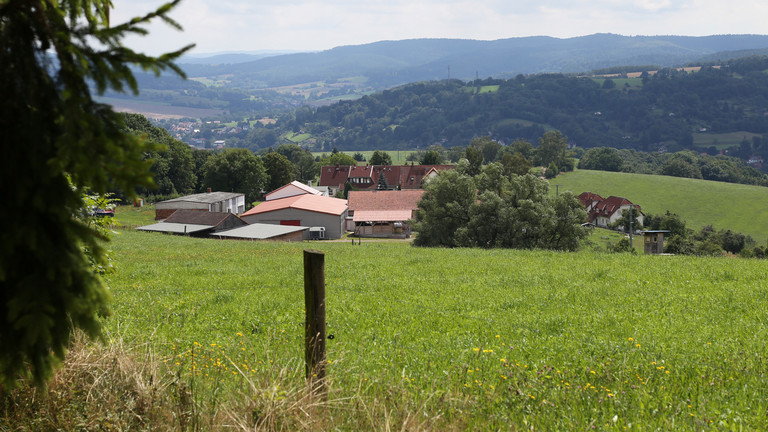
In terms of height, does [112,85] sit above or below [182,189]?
above

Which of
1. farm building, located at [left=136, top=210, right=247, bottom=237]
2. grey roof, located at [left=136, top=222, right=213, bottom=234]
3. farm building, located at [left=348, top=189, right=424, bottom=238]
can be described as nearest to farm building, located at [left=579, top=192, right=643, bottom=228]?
farm building, located at [left=348, top=189, right=424, bottom=238]

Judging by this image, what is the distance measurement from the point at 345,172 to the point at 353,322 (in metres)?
115

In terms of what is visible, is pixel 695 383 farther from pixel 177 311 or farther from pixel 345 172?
pixel 345 172

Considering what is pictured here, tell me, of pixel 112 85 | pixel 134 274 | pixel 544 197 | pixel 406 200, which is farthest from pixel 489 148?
pixel 112 85

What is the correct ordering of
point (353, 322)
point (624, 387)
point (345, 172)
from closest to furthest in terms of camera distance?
point (624, 387)
point (353, 322)
point (345, 172)

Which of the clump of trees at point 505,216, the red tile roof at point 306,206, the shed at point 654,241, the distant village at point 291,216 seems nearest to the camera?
the shed at point 654,241

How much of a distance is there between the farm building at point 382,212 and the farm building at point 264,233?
34.6ft

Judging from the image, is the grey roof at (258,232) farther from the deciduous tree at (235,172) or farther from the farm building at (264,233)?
the deciduous tree at (235,172)

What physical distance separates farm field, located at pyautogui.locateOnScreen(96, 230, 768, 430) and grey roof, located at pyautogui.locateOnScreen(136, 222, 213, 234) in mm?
42419

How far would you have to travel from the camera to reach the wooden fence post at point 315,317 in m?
5.67

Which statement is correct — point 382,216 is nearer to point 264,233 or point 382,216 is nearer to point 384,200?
point 384,200

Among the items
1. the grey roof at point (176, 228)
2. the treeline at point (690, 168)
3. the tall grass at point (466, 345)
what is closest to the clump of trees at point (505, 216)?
the tall grass at point (466, 345)

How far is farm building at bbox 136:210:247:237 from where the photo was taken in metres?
58.3

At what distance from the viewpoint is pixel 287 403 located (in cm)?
507
